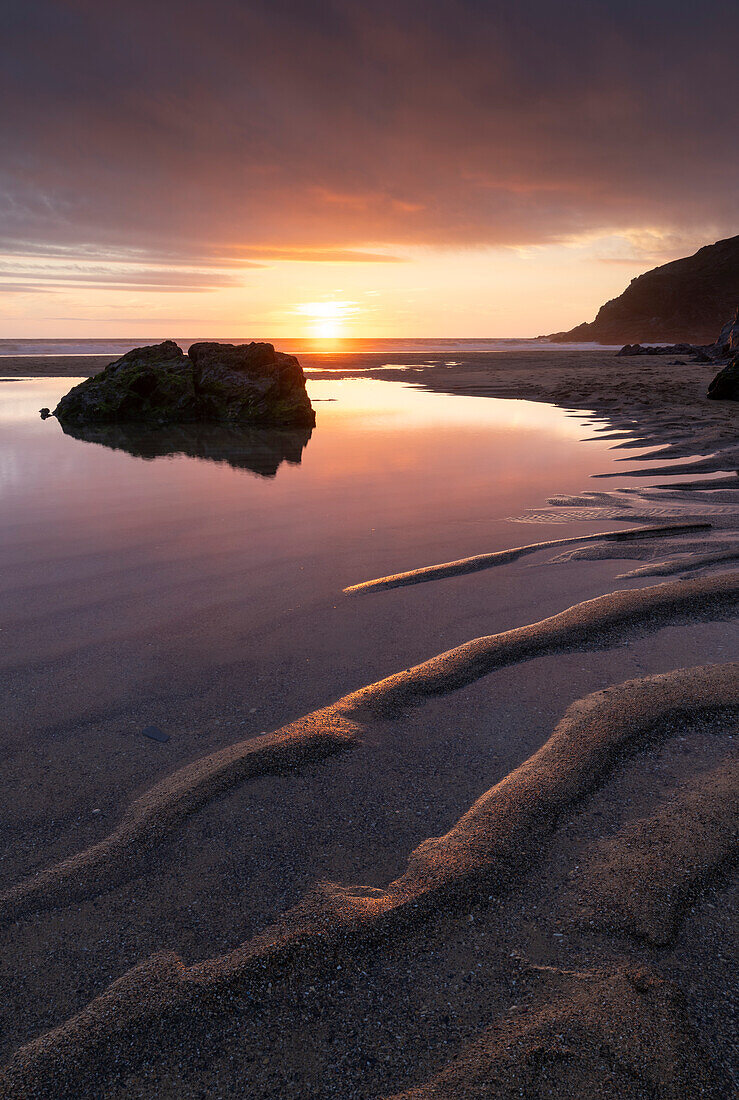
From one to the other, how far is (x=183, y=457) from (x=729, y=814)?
11420 mm

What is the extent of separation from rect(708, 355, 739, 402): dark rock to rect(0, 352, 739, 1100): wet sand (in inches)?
702

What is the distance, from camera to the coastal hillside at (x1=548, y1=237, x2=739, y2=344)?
410 feet

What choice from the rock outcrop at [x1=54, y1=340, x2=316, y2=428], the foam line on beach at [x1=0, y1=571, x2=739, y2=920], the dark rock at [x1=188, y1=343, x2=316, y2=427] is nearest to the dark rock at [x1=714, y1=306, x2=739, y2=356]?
the dark rock at [x1=188, y1=343, x2=316, y2=427]

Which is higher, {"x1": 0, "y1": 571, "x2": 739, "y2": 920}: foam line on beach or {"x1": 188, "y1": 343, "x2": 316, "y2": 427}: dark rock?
{"x1": 188, "y1": 343, "x2": 316, "y2": 427}: dark rock

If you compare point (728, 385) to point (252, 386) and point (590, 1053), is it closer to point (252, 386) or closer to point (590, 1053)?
point (252, 386)

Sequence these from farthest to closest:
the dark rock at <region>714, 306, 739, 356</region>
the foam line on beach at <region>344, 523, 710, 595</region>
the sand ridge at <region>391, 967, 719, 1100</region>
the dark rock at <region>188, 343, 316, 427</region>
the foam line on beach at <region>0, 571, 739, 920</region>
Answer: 1. the dark rock at <region>714, 306, 739, 356</region>
2. the dark rock at <region>188, 343, 316, 427</region>
3. the foam line on beach at <region>344, 523, 710, 595</region>
4. the foam line on beach at <region>0, 571, 739, 920</region>
5. the sand ridge at <region>391, 967, 719, 1100</region>

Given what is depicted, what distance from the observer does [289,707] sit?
142 inches

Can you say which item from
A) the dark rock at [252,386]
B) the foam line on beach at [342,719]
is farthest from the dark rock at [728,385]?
the foam line on beach at [342,719]

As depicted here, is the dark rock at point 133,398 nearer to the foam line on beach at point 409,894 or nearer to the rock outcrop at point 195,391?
the rock outcrop at point 195,391

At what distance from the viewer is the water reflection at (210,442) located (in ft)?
39.5

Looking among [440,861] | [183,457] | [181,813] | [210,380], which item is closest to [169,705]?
[181,813]

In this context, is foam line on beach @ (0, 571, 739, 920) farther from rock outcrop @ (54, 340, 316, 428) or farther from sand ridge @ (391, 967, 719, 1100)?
rock outcrop @ (54, 340, 316, 428)

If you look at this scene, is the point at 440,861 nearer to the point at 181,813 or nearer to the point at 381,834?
the point at 381,834

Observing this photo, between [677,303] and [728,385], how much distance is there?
13735 cm
